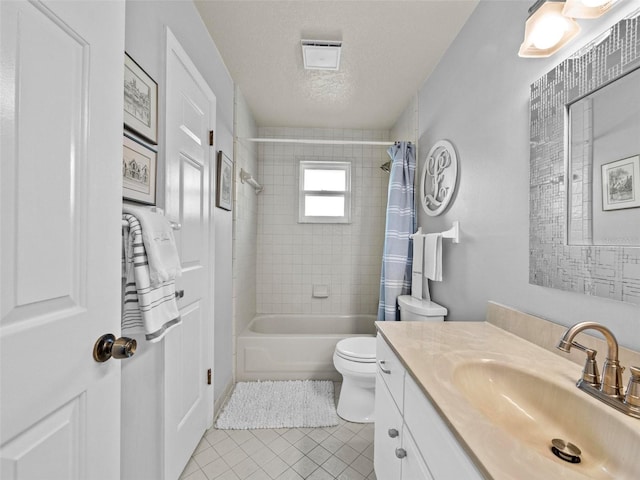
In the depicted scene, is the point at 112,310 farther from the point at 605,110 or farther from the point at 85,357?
the point at 605,110

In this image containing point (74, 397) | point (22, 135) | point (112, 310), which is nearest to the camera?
point (22, 135)

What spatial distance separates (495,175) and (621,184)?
1.95ft

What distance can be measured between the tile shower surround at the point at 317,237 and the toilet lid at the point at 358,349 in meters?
1.09

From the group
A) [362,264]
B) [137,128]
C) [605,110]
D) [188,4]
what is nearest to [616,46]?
[605,110]

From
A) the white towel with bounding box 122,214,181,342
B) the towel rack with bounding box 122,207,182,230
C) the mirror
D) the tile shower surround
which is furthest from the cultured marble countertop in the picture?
the tile shower surround

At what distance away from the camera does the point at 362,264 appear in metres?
3.31

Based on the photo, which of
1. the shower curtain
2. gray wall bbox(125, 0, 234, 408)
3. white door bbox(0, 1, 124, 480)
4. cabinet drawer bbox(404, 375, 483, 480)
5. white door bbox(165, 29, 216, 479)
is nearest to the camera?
white door bbox(0, 1, 124, 480)

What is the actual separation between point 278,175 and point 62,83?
2721mm

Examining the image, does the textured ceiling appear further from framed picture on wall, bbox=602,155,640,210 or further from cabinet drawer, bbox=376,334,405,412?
cabinet drawer, bbox=376,334,405,412

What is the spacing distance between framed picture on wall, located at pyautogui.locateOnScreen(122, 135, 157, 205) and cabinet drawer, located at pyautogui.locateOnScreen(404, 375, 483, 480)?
3.69 feet

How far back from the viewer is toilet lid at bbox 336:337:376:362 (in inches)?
74.5

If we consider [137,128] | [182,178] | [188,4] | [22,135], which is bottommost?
[22,135]

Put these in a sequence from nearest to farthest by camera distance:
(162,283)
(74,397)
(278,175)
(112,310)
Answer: (74,397)
(112,310)
(162,283)
(278,175)

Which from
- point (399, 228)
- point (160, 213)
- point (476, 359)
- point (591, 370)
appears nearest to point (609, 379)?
point (591, 370)
